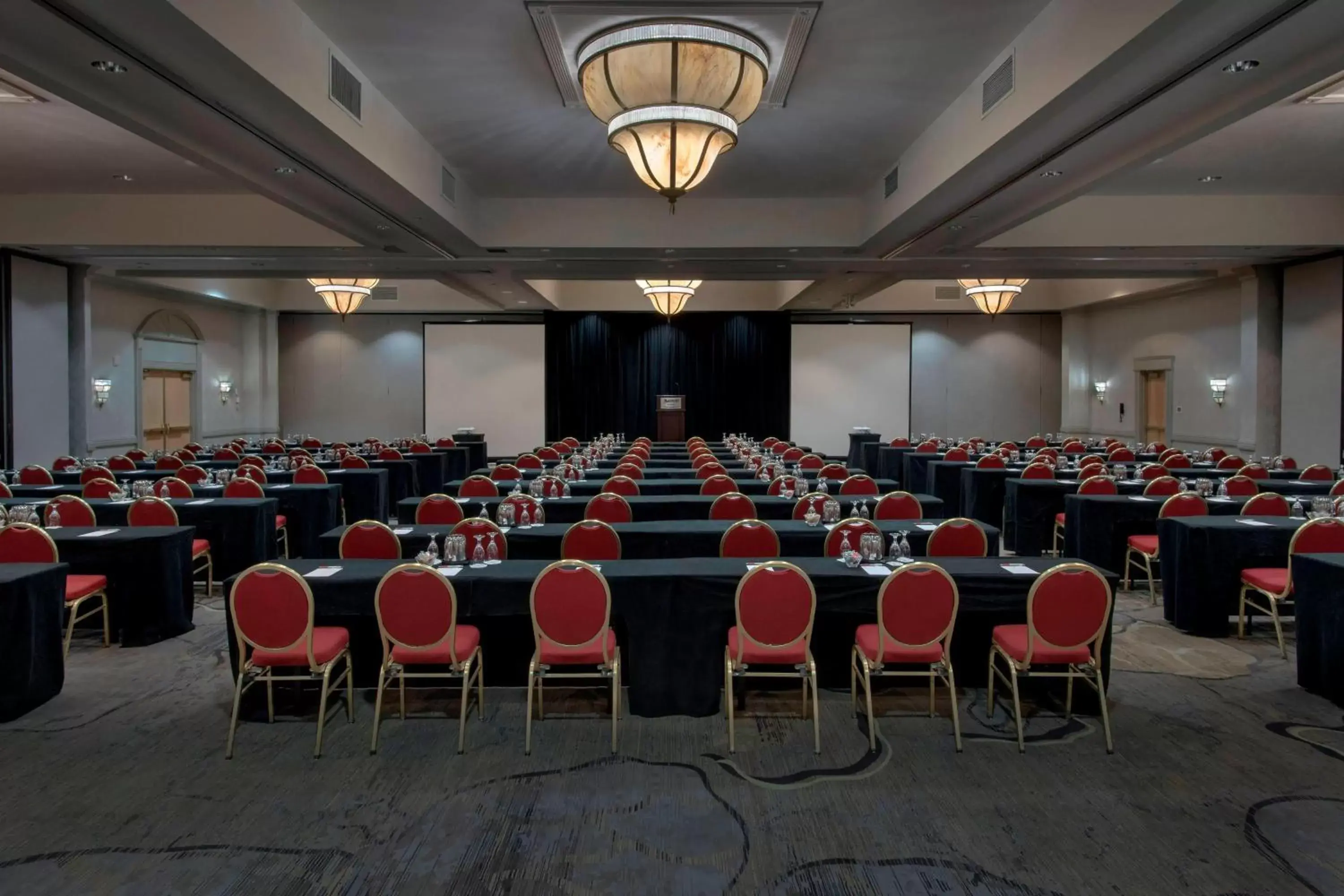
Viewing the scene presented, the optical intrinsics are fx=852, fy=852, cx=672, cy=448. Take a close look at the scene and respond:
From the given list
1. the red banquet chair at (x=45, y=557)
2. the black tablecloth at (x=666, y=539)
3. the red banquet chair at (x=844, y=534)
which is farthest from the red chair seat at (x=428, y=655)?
the red banquet chair at (x=844, y=534)

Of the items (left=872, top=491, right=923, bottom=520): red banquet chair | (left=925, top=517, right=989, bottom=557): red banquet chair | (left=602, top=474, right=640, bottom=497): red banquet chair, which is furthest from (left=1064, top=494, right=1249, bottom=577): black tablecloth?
(left=602, top=474, right=640, bottom=497): red banquet chair

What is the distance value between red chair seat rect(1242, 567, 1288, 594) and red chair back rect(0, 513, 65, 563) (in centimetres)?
793

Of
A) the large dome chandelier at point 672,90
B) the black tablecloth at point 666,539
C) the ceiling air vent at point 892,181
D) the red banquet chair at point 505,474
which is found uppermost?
the ceiling air vent at point 892,181

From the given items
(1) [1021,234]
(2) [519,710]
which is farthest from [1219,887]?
(1) [1021,234]

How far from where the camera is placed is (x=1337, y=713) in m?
4.71

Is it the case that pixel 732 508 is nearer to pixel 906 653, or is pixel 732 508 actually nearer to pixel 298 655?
pixel 906 653

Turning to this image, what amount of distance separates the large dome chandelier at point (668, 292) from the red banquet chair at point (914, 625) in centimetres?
1272

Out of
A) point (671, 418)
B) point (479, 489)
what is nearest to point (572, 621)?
point (479, 489)

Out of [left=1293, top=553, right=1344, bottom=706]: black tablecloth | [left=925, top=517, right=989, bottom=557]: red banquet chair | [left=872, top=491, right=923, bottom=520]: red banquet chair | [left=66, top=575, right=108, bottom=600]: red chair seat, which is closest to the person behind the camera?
[left=1293, top=553, right=1344, bottom=706]: black tablecloth

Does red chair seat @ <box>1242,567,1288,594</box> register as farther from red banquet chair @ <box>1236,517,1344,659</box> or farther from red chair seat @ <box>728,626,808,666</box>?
red chair seat @ <box>728,626,808,666</box>

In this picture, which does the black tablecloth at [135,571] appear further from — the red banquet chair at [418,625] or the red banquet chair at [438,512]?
the red banquet chair at [418,625]

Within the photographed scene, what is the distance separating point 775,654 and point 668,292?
42.6 feet

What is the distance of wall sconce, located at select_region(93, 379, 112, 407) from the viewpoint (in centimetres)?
1528

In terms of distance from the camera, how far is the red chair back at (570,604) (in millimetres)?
4195
